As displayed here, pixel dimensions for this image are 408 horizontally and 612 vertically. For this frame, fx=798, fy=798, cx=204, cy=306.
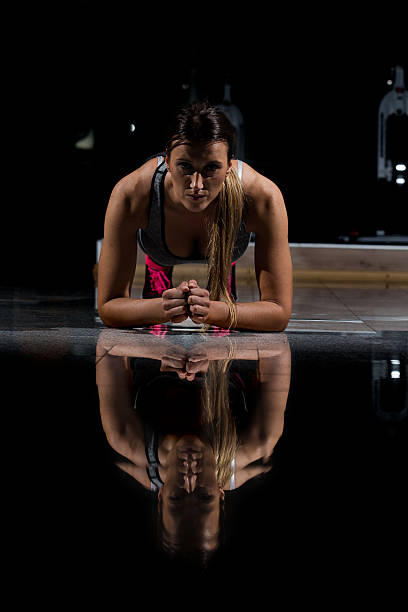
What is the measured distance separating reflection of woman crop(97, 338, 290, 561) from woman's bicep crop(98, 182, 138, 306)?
A: 0.30m

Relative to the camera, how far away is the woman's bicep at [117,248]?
1.84 meters

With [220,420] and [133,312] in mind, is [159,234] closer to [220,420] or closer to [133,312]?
[133,312]

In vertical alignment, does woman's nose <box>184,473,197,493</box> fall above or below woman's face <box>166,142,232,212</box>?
below

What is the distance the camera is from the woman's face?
1675mm

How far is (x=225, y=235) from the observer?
1861 mm

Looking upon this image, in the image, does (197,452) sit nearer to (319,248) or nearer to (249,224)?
(249,224)

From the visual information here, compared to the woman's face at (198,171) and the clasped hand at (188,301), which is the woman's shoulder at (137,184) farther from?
the clasped hand at (188,301)

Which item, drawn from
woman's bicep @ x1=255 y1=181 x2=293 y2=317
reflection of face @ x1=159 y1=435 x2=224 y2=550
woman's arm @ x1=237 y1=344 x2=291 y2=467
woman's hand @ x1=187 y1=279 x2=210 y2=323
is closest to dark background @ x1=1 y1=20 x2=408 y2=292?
woman's bicep @ x1=255 y1=181 x2=293 y2=317

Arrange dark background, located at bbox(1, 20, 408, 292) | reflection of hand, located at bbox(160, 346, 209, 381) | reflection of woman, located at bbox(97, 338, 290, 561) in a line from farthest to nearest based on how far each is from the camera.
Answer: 1. dark background, located at bbox(1, 20, 408, 292)
2. reflection of hand, located at bbox(160, 346, 209, 381)
3. reflection of woman, located at bbox(97, 338, 290, 561)

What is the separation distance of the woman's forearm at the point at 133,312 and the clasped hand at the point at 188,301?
59mm

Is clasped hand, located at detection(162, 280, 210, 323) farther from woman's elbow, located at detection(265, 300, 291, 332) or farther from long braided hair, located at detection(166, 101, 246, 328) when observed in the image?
woman's elbow, located at detection(265, 300, 291, 332)

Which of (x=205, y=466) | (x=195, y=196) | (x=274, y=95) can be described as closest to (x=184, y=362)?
(x=195, y=196)

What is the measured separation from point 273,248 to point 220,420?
0.84 m

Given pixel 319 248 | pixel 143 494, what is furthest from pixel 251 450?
pixel 319 248
